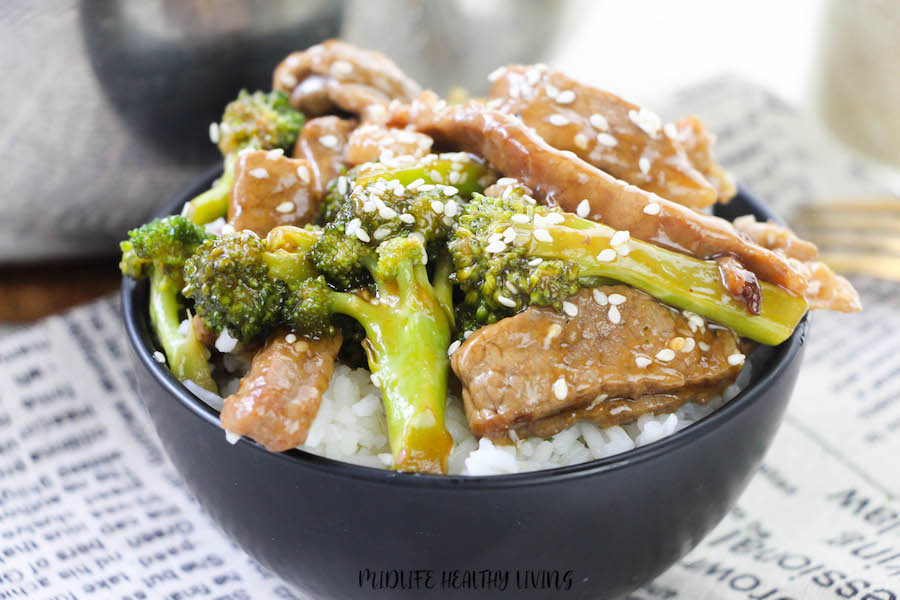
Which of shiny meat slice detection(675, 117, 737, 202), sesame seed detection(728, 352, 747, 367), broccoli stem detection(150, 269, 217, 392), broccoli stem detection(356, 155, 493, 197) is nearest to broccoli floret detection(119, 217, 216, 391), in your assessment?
broccoli stem detection(150, 269, 217, 392)

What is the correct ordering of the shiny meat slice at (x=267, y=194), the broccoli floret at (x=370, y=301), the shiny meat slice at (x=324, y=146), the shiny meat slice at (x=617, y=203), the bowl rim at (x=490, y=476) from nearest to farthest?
1. the bowl rim at (x=490, y=476)
2. the broccoli floret at (x=370, y=301)
3. the shiny meat slice at (x=617, y=203)
4. the shiny meat slice at (x=267, y=194)
5. the shiny meat slice at (x=324, y=146)

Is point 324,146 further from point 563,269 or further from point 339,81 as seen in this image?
point 563,269

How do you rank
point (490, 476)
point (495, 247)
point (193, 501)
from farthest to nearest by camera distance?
point (193, 501), point (495, 247), point (490, 476)

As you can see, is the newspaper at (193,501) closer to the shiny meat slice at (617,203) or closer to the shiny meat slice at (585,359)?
the shiny meat slice at (585,359)

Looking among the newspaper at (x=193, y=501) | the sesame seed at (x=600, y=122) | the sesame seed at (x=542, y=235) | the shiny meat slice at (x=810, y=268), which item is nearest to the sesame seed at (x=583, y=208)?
the sesame seed at (x=542, y=235)

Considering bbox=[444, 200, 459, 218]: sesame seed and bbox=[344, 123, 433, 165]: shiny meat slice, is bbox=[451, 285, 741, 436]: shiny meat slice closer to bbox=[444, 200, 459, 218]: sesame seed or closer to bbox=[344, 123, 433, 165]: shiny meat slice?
bbox=[444, 200, 459, 218]: sesame seed

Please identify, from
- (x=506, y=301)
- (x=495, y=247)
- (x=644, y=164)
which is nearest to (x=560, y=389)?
(x=506, y=301)
